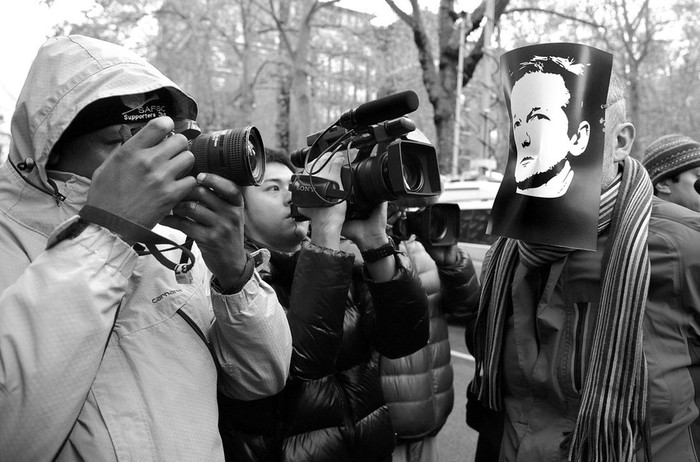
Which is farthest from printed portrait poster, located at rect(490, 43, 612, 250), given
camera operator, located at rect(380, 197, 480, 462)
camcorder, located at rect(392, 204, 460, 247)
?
camcorder, located at rect(392, 204, 460, 247)

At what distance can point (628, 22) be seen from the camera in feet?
59.2

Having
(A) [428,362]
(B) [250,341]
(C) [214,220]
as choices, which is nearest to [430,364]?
(A) [428,362]

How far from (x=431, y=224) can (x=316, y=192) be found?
854 mm

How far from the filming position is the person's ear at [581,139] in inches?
61.3

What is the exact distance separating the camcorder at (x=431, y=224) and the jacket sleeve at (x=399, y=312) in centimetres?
51

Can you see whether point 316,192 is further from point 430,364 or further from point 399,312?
point 430,364

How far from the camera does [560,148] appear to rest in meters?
1.57

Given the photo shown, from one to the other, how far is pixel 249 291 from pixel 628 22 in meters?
20.1

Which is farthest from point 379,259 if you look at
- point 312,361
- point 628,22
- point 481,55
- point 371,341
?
point 628,22

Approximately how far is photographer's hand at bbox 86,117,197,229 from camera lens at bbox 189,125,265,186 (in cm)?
10

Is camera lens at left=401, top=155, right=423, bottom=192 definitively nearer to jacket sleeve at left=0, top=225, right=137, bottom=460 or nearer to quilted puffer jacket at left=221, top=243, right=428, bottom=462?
quilted puffer jacket at left=221, top=243, right=428, bottom=462

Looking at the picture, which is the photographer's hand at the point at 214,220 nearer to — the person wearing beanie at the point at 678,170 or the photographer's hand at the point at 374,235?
the photographer's hand at the point at 374,235

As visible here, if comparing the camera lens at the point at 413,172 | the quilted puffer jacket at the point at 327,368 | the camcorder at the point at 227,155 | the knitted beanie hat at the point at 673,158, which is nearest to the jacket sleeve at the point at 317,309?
the quilted puffer jacket at the point at 327,368

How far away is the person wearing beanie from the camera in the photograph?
2885mm
